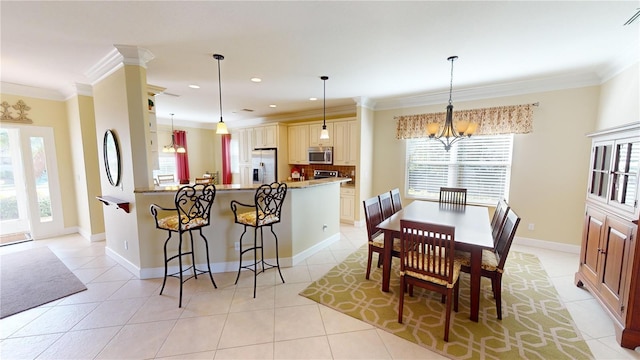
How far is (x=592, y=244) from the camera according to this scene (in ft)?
8.29

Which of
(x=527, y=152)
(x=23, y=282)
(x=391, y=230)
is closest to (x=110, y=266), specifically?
(x=23, y=282)

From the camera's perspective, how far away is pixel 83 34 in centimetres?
234

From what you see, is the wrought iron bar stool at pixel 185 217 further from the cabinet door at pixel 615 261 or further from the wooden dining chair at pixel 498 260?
the cabinet door at pixel 615 261

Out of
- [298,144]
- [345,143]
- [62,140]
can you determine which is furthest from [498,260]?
[62,140]

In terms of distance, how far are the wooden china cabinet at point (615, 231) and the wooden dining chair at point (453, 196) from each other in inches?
50.4

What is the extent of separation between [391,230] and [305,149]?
402 cm

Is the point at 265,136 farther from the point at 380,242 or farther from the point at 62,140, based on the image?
the point at 380,242

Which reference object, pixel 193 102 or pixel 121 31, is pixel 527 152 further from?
pixel 193 102

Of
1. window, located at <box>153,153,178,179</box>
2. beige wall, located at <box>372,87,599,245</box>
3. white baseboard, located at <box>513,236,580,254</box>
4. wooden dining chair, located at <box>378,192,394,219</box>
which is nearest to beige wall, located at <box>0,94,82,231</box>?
window, located at <box>153,153,178,179</box>

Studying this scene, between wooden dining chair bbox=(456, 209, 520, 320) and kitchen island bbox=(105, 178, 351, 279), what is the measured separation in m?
1.98

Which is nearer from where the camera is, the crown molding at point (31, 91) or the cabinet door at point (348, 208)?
the crown molding at point (31, 91)

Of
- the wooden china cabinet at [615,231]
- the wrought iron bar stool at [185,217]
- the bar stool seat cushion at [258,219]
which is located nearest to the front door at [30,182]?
the wrought iron bar stool at [185,217]

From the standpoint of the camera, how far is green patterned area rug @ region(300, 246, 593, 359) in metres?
1.91

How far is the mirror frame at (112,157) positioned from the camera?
3068 mm
